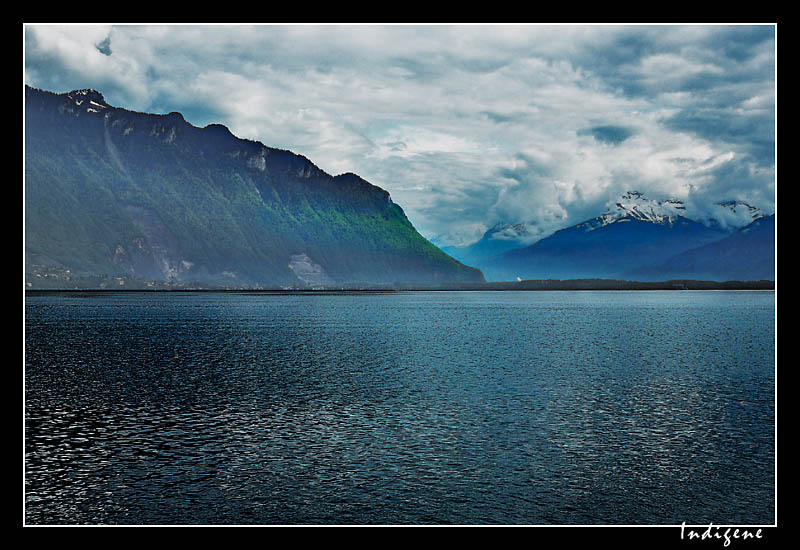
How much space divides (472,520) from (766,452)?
22.4 metres

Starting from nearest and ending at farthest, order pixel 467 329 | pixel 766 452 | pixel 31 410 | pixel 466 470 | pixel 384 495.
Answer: pixel 384 495 < pixel 466 470 < pixel 766 452 < pixel 31 410 < pixel 467 329

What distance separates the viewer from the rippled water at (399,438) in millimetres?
30797

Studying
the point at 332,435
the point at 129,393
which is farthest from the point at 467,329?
the point at 332,435

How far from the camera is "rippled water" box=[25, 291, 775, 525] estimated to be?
30797mm

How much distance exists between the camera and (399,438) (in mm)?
42844

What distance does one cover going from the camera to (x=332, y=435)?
144 ft

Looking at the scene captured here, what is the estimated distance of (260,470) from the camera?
35969mm

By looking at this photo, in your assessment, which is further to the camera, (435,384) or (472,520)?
(435,384)
